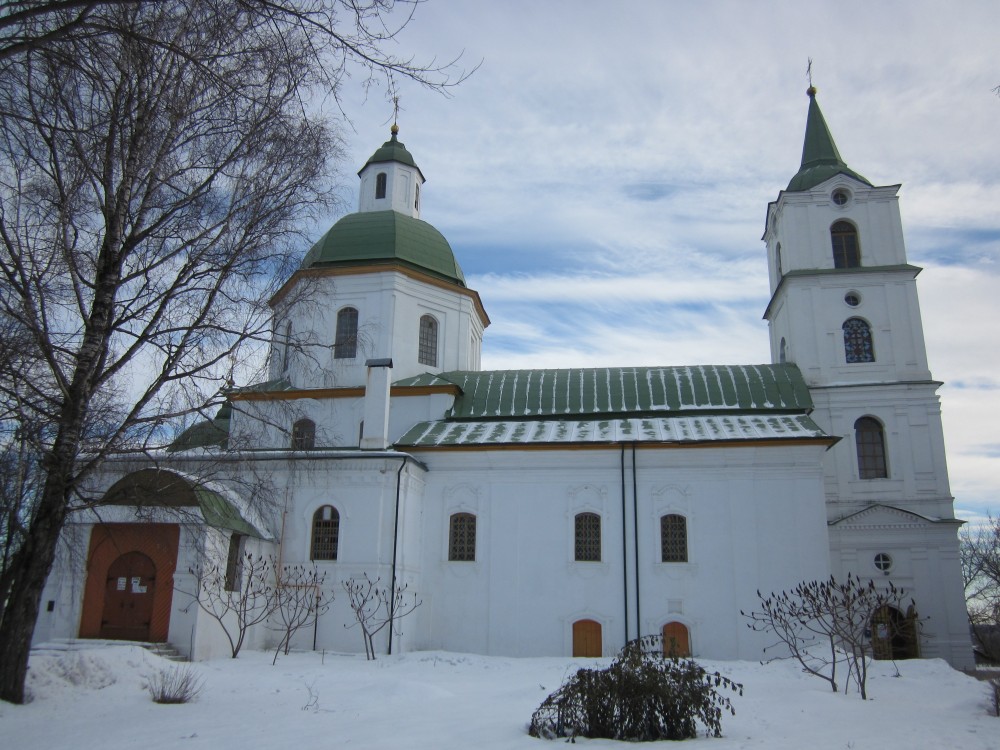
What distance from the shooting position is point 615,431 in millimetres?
22891

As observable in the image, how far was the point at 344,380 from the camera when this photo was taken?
82.6 ft

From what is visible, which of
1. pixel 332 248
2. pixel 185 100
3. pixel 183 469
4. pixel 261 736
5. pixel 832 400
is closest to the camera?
pixel 261 736

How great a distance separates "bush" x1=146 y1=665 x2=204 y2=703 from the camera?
11102mm

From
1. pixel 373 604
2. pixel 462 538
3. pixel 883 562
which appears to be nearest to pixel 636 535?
pixel 462 538

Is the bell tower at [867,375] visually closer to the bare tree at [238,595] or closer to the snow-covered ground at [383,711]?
the snow-covered ground at [383,711]

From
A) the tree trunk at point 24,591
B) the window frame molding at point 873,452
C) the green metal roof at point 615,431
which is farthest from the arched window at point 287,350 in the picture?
the window frame molding at point 873,452

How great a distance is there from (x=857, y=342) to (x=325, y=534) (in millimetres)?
17412

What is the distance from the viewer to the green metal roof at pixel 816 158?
27256mm

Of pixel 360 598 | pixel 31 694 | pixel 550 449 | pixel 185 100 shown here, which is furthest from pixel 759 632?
pixel 185 100

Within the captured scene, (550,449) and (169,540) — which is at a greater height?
(550,449)

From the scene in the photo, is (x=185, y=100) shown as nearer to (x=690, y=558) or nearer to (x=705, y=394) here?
(x=690, y=558)

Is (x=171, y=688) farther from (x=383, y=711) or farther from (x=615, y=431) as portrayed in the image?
(x=615, y=431)

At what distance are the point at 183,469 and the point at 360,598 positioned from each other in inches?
364

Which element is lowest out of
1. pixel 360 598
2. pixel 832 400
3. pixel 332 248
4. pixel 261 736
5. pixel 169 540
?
pixel 261 736
